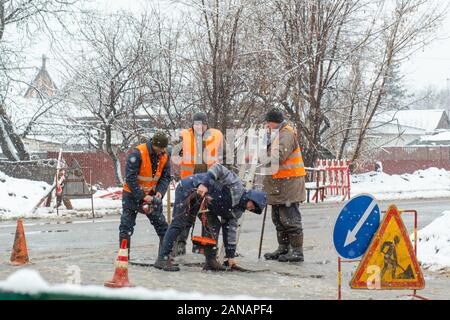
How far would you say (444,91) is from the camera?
173125mm

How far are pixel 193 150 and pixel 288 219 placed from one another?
1.66 metres

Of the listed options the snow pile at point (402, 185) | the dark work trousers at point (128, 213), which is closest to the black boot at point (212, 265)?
the dark work trousers at point (128, 213)

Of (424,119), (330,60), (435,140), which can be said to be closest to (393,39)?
(330,60)

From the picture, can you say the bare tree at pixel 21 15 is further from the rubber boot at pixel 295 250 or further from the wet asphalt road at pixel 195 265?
the rubber boot at pixel 295 250

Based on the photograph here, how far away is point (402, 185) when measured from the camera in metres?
32.7

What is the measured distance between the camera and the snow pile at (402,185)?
2846cm

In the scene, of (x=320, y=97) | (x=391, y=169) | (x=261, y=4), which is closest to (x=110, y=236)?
(x=261, y=4)

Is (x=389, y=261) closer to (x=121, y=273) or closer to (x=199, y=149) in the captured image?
(x=121, y=273)

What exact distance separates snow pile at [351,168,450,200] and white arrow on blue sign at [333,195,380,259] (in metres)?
19.5

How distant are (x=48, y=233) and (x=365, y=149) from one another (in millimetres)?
22385

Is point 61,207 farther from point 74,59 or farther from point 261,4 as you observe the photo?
point 74,59

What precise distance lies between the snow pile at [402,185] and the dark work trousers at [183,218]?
17.8 m
